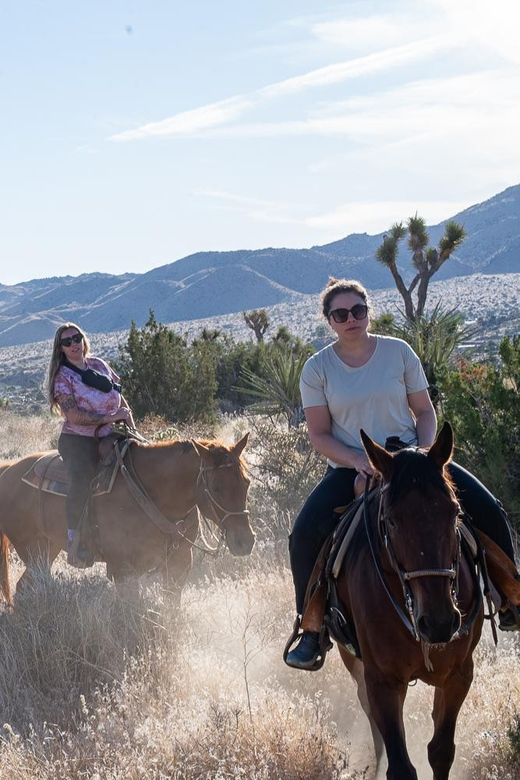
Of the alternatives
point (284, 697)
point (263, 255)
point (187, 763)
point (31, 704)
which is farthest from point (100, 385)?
point (263, 255)

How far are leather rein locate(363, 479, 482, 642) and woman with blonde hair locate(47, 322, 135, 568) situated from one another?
4.29 m

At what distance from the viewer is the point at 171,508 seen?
8.28 meters

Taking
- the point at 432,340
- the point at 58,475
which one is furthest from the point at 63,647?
the point at 432,340

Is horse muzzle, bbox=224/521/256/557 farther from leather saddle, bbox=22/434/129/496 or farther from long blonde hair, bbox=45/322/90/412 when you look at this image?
long blonde hair, bbox=45/322/90/412

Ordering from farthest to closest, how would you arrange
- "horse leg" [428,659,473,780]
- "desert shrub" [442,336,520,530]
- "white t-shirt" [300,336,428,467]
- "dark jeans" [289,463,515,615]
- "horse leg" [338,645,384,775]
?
"desert shrub" [442,336,520,530] → "horse leg" [338,645,384,775] → "white t-shirt" [300,336,428,467] → "dark jeans" [289,463,515,615] → "horse leg" [428,659,473,780]

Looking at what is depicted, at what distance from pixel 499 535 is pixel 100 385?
455 cm

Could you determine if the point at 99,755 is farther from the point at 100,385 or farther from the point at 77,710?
the point at 100,385

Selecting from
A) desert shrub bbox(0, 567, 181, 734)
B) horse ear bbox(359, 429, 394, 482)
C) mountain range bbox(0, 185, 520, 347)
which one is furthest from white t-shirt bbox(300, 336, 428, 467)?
mountain range bbox(0, 185, 520, 347)

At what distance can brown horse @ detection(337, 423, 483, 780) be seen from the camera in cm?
382

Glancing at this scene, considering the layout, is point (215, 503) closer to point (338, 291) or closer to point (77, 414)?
point (77, 414)

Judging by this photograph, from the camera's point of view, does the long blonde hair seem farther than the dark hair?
Yes

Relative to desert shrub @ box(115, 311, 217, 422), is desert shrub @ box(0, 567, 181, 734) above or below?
below

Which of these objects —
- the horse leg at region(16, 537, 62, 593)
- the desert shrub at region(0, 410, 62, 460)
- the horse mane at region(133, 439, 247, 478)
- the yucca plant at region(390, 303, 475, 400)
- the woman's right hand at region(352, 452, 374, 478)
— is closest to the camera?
the woman's right hand at region(352, 452, 374, 478)

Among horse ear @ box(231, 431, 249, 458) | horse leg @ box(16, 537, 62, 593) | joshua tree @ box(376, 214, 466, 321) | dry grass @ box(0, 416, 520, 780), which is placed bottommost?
dry grass @ box(0, 416, 520, 780)
